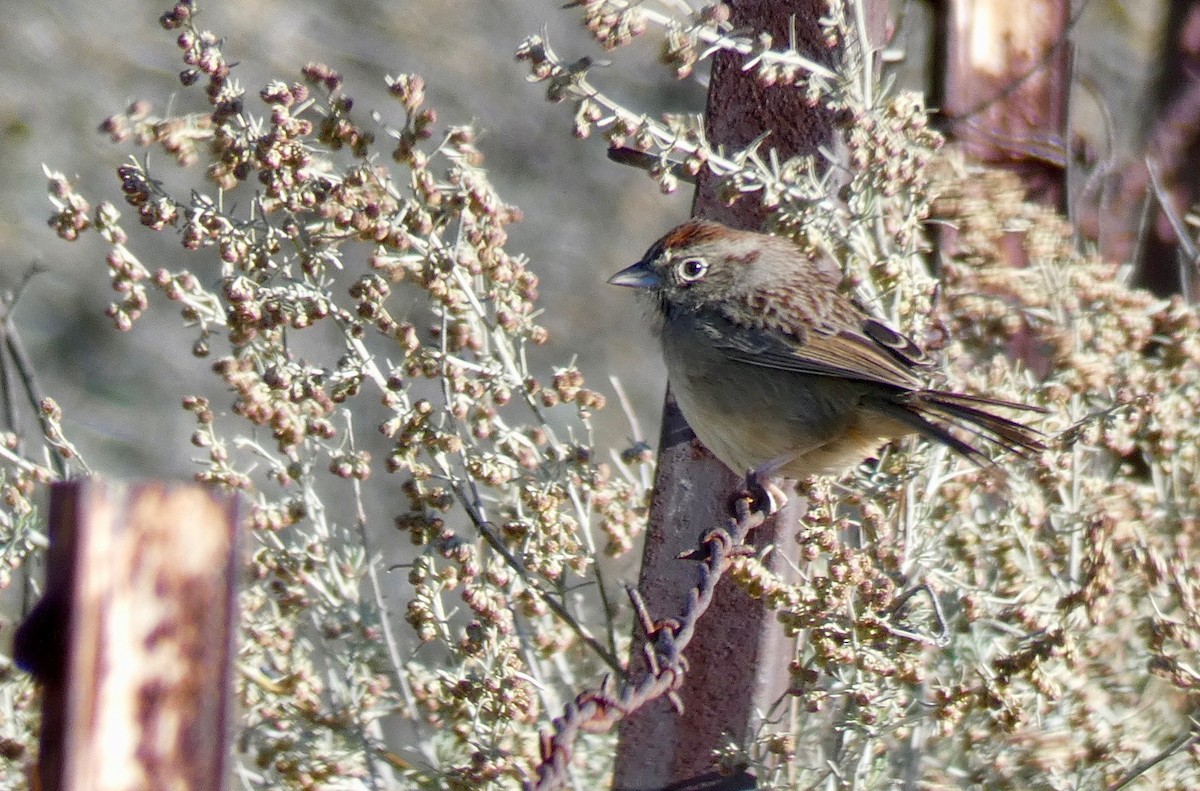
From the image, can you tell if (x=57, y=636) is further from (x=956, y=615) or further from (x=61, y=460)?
(x=956, y=615)

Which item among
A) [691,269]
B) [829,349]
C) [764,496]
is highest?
[691,269]

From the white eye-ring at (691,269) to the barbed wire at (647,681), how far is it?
3.35 ft

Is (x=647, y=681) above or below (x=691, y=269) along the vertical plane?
below

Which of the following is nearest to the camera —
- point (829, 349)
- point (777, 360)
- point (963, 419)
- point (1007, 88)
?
point (963, 419)

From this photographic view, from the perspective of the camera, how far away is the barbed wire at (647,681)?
1.61 m

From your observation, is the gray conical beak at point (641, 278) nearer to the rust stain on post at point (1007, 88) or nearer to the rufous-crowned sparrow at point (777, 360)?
the rufous-crowned sparrow at point (777, 360)

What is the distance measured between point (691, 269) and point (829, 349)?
0.43 m

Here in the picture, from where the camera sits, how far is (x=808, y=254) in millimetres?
3205

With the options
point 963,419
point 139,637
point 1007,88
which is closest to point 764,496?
point 963,419

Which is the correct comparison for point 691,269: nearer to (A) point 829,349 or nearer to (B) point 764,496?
(A) point 829,349

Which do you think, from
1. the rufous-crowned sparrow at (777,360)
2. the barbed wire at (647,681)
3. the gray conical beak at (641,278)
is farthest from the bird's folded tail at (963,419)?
the gray conical beak at (641,278)

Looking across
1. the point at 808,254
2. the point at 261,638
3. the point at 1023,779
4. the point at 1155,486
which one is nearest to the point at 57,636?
the point at 261,638

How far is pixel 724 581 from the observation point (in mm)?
3025

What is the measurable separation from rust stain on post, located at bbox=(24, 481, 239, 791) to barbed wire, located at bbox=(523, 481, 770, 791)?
479 mm
